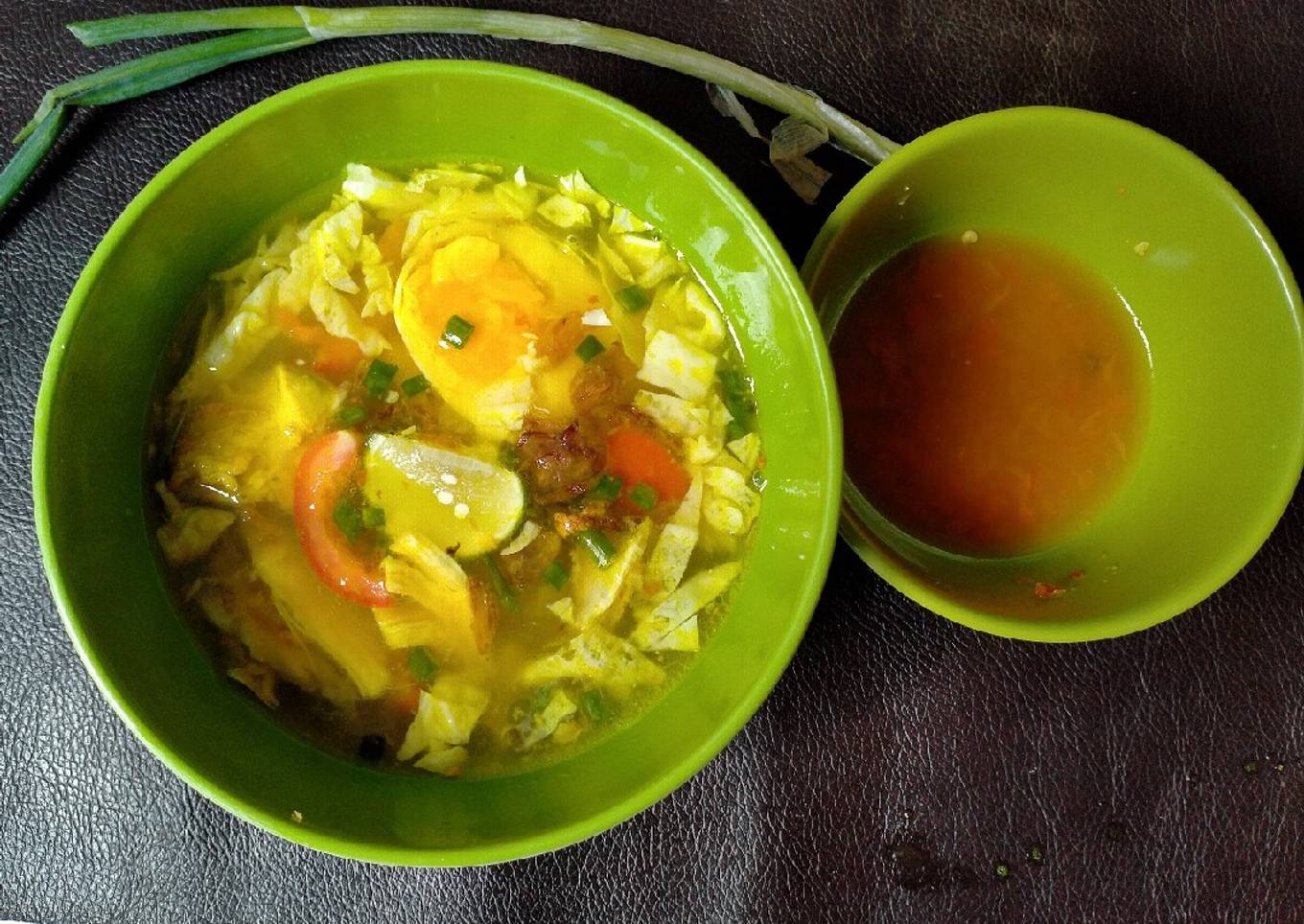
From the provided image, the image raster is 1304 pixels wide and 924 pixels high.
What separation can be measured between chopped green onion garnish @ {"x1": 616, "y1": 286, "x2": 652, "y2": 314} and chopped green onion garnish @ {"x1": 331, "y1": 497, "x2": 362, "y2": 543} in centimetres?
65

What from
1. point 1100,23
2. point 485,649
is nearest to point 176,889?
point 485,649

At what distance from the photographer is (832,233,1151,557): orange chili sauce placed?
1.91 metres

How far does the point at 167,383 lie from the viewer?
68.4 inches

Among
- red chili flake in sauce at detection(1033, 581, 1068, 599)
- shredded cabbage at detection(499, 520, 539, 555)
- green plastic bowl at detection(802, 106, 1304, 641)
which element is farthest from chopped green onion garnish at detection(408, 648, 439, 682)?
red chili flake in sauce at detection(1033, 581, 1068, 599)

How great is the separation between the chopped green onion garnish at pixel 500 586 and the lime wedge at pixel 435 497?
36 mm

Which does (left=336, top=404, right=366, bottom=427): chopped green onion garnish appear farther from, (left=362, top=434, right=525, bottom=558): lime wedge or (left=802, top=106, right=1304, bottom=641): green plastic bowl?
(left=802, top=106, right=1304, bottom=641): green plastic bowl

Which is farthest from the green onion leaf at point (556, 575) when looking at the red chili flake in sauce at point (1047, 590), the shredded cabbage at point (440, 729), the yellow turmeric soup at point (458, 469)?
the red chili flake in sauce at point (1047, 590)

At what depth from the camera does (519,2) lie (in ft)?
6.62

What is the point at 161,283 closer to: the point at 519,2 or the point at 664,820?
the point at 519,2

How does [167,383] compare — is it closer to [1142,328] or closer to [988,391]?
[988,391]

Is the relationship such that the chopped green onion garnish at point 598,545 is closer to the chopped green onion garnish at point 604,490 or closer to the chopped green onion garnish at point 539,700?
the chopped green onion garnish at point 604,490

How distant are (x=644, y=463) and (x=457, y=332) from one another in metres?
0.44

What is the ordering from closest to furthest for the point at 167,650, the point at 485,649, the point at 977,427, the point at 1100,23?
the point at 167,650 → the point at 485,649 → the point at 977,427 → the point at 1100,23

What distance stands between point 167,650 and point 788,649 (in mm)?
1088
